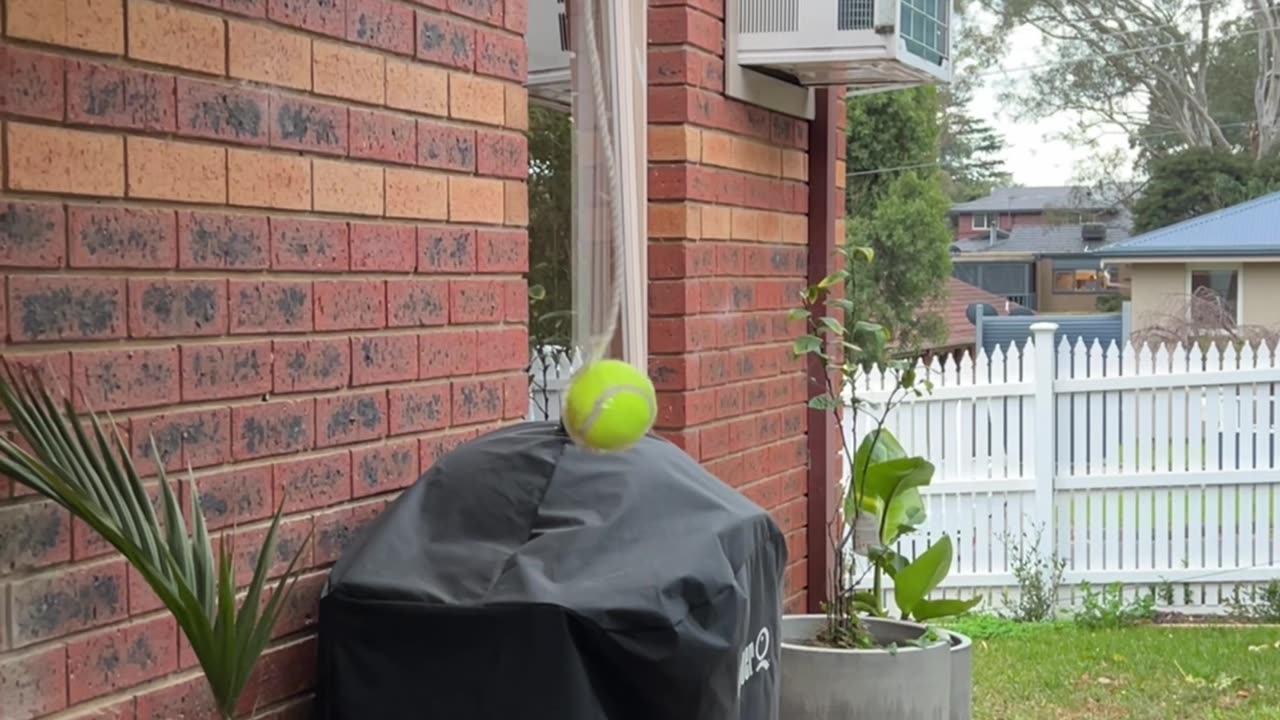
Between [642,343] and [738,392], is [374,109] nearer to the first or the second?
[642,343]

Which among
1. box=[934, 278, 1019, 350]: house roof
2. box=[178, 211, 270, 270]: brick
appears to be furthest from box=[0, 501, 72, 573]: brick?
box=[934, 278, 1019, 350]: house roof

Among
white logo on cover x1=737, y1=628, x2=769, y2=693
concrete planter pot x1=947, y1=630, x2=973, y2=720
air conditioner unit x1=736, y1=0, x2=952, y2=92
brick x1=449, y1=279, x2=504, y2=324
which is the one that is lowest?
concrete planter pot x1=947, y1=630, x2=973, y2=720

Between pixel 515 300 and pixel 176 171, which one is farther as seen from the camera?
pixel 515 300

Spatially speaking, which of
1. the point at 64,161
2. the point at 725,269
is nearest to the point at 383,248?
the point at 64,161

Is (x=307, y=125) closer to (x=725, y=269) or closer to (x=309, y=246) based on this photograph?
(x=309, y=246)

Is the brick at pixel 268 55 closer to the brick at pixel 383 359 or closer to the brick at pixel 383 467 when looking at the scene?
the brick at pixel 383 359

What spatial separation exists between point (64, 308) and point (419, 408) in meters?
0.95

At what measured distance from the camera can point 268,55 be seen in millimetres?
2572

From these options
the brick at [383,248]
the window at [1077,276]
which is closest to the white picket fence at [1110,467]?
the brick at [383,248]

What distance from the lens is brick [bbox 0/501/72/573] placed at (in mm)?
2037

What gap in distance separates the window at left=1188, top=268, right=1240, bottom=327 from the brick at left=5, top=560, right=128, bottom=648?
23797 millimetres

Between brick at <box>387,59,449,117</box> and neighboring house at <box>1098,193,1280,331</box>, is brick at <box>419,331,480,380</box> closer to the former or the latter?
brick at <box>387,59,449,117</box>

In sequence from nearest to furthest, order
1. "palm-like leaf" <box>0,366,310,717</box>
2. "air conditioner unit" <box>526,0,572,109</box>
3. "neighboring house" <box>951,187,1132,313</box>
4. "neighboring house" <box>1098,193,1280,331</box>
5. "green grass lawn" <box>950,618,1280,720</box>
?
"palm-like leaf" <box>0,366,310,717</box>
"air conditioner unit" <box>526,0,572,109</box>
"green grass lawn" <box>950,618,1280,720</box>
"neighboring house" <box>1098,193,1280,331</box>
"neighboring house" <box>951,187,1132,313</box>

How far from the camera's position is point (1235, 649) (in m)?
7.91
